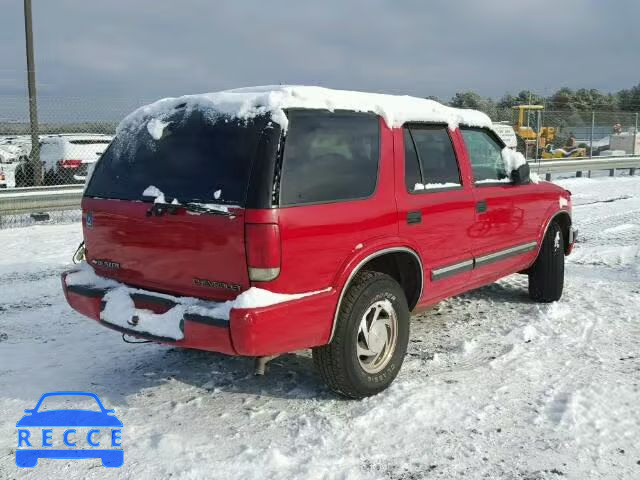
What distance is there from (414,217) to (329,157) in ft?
2.59

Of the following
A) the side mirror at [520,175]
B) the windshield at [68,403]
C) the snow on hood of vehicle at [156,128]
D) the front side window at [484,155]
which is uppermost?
the snow on hood of vehicle at [156,128]

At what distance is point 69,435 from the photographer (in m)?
3.35

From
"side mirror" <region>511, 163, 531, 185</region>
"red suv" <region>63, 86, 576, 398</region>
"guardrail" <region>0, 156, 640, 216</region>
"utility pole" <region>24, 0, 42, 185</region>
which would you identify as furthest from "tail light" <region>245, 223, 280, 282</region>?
"utility pole" <region>24, 0, 42, 185</region>

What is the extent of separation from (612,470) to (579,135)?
2461 cm

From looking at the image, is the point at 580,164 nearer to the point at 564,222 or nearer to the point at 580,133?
the point at 580,133

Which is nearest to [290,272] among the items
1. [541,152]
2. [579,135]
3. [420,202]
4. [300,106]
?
[300,106]

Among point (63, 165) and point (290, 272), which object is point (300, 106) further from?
point (63, 165)

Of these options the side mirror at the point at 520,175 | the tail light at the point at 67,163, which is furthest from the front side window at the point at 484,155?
the tail light at the point at 67,163

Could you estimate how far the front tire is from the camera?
11.7 feet

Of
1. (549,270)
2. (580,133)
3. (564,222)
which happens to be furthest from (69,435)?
(580,133)

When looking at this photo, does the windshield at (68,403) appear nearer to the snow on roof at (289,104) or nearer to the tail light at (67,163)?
the snow on roof at (289,104)

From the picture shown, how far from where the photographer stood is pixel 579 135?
988 inches

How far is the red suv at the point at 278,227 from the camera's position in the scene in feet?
10.5

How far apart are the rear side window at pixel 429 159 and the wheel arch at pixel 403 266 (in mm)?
439
